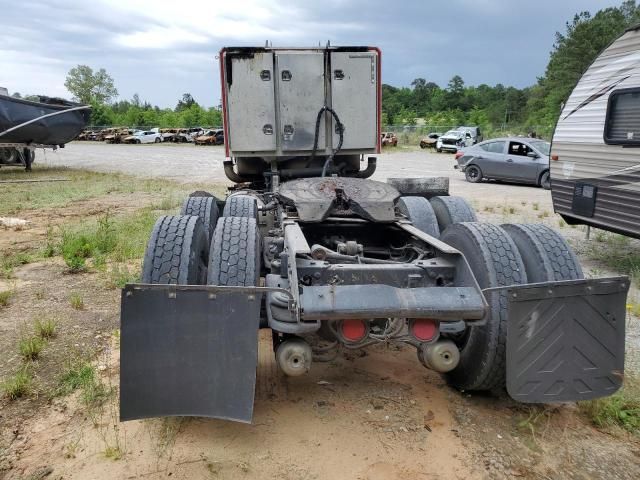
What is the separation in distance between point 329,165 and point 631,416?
160 inches

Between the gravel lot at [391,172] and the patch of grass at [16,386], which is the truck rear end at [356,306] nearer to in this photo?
the patch of grass at [16,386]

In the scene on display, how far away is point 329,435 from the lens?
122 inches

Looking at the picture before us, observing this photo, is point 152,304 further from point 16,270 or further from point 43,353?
point 16,270

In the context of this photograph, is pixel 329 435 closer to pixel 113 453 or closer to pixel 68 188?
pixel 113 453

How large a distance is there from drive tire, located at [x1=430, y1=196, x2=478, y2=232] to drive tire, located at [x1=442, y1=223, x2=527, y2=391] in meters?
1.45

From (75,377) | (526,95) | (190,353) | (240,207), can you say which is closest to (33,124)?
(240,207)

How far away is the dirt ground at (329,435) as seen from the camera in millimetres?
2812

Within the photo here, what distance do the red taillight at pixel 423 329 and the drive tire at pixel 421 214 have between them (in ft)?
6.24

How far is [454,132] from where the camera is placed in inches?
1289

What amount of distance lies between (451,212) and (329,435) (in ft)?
8.91

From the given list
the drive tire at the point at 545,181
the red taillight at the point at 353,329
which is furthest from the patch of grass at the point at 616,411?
the drive tire at the point at 545,181

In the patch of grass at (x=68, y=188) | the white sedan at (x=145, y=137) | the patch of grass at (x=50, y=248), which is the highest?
the white sedan at (x=145, y=137)

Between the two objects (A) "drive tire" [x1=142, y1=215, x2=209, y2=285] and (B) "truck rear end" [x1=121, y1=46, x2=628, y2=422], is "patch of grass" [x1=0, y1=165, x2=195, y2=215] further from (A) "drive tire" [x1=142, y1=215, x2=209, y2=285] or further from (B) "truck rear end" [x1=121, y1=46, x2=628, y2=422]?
(B) "truck rear end" [x1=121, y1=46, x2=628, y2=422]

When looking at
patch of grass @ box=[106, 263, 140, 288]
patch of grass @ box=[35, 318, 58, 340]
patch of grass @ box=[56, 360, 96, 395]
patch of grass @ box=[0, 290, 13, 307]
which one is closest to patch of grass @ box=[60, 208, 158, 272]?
patch of grass @ box=[106, 263, 140, 288]
